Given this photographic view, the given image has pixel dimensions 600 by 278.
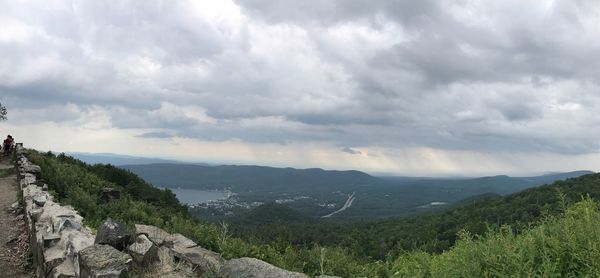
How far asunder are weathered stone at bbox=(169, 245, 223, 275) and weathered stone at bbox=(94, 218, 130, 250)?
34.4 inches

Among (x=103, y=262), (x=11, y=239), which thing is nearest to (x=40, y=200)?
(x=11, y=239)

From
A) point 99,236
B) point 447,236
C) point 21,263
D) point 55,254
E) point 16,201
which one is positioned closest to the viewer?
point 99,236

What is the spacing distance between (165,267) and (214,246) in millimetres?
4478

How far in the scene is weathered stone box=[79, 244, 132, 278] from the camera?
19.7 feet

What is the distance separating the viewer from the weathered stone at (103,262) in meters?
6.01

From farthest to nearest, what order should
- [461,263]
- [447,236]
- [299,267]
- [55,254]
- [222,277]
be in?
[447,236] < [299,267] < [55,254] < [222,277] < [461,263]

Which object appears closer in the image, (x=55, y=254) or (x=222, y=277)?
(x=222, y=277)

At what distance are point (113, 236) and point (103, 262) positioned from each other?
133 cm

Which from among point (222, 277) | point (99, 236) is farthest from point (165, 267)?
point (99, 236)

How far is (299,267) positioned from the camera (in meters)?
11.9

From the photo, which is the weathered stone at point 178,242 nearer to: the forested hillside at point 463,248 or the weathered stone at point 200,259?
the weathered stone at point 200,259

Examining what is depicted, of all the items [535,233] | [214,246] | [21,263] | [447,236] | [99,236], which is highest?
[535,233]

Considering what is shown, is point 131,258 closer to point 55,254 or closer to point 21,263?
point 55,254

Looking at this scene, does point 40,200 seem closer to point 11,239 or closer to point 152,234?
point 11,239
